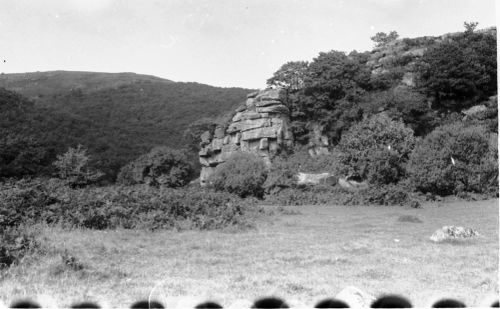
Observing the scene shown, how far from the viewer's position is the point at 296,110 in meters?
45.9

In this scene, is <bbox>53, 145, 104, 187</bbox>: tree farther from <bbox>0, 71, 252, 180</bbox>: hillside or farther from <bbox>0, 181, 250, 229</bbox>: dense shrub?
<bbox>0, 181, 250, 229</bbox>: dense shrub

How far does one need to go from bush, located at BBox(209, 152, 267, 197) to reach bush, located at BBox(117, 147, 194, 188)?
7.84m

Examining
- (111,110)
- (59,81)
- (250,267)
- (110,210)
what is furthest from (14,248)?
(59,81)

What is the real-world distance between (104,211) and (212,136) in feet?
105

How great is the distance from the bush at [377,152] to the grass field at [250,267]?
1705 cm

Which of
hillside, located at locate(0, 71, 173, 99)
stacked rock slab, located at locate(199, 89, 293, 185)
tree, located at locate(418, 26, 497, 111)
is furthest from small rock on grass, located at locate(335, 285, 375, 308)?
hillside, located at locate(0, 71, 173, 99)

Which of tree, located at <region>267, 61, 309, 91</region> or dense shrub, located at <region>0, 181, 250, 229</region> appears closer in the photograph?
dense shrub, located at <region>0, 181, 250, 229</region>

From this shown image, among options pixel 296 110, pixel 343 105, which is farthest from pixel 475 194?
pixel 296 110

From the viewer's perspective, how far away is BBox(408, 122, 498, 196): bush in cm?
2977

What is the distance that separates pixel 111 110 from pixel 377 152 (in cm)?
6130

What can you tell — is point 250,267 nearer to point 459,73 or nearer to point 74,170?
point 74,170

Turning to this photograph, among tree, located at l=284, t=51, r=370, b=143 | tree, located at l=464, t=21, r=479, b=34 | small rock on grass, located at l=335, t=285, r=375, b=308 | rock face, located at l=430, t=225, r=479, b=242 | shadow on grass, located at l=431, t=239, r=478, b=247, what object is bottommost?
shadow on grass, located at l=431, t=239, r=478, b=247

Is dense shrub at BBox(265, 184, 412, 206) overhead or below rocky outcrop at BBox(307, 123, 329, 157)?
below

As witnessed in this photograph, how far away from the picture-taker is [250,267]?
9102mm
